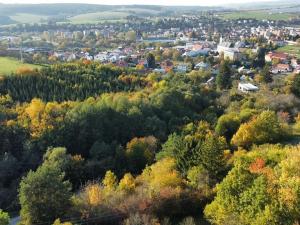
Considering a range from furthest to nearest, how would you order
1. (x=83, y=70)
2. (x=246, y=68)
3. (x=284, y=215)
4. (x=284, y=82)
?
(x=246, y=68)
(x=284, y=82)
(x=83, y=70)
(x=284, y=215)

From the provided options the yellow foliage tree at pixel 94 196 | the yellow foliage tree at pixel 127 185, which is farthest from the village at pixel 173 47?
the yellow foliage tree at pixel 94 196

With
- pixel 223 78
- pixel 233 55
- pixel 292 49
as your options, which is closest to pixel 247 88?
pixel 223 78

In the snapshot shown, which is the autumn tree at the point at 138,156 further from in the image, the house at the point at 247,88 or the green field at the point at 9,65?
the green field at the point at 9,65

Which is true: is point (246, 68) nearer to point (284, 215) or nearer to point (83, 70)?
point (83, 70)

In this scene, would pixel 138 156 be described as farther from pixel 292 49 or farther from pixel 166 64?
pixel 292 49

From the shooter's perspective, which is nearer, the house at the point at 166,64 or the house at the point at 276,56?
the house at the point at 166,64

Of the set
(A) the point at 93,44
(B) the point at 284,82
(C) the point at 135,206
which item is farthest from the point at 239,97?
(A) the point at 93,44

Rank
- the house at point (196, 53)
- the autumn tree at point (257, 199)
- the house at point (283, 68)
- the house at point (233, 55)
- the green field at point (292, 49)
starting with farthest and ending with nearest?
the house at point (196, 53)
the green field at point (292, 49)
the house at point (233, 55)
the house at point (283, 68)
the autumn tree at point (257, 199)
